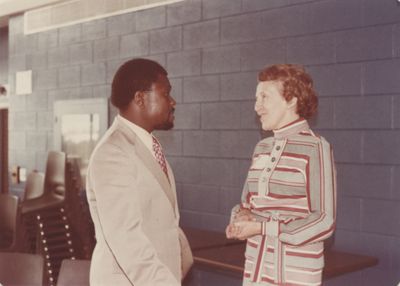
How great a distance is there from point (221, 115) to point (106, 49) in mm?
1423

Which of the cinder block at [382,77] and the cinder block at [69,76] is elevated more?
the cinder block at [69,76]

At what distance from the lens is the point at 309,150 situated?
1663 millimetres

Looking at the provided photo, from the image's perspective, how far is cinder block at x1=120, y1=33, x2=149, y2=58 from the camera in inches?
166

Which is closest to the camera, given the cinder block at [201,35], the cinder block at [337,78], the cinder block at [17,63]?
the cinder block at [337,78]

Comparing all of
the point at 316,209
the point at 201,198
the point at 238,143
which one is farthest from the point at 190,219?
the point at 316,209

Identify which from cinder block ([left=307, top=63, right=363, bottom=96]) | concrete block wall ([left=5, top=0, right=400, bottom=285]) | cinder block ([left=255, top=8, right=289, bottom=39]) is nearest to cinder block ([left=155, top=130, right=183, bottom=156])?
concrete block wall ([left=5, top=0, right=400, bottom=285])

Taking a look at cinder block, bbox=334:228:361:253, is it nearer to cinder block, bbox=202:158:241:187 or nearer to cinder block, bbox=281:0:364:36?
cinder block, bbox=202:158:241:187

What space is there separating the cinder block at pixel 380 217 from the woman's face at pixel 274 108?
4.17ft

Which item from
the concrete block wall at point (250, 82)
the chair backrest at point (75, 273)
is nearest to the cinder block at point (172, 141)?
the concrete block wall at point (250, 82)

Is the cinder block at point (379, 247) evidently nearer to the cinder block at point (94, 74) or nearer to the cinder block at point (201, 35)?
the cinder block at point (201, 35)

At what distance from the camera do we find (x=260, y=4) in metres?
3.40

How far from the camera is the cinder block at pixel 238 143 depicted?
11.3 feet

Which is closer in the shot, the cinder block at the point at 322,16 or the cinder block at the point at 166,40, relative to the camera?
the cinder block at the point at 322,16

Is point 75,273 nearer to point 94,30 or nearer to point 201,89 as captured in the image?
point 201,89
